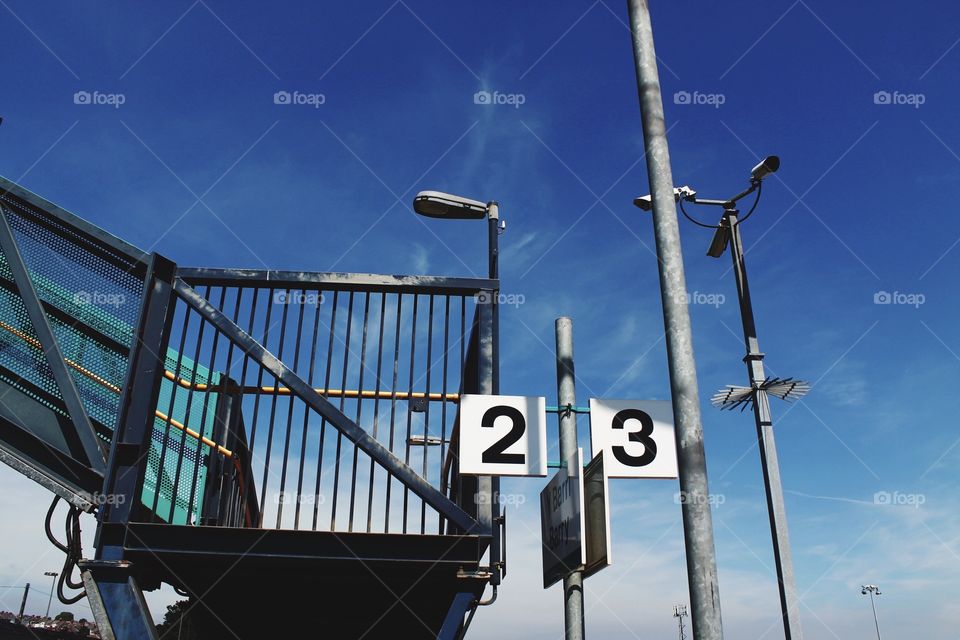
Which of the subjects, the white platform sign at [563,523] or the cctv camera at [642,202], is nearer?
the white platform sign at [563,523]

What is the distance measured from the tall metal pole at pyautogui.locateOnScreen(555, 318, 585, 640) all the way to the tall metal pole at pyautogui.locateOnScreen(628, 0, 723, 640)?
212 centimetres

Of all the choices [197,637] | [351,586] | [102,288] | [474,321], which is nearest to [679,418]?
[474,321]

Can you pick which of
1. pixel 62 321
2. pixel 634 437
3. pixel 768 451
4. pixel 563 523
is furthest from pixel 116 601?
pixel 768 451

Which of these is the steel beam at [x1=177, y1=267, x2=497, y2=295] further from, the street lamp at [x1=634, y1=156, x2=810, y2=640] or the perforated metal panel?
the street lamp at [x1=634, y1=156, x2=810, y2=640]

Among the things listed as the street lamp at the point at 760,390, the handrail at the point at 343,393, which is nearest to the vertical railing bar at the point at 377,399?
the handrail at the point at 343,393

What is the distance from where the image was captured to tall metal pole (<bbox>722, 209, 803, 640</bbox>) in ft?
24.9

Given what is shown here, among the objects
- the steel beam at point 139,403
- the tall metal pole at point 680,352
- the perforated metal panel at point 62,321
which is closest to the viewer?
the tall metal pole at point 680,352

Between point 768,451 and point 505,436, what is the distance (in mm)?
4346

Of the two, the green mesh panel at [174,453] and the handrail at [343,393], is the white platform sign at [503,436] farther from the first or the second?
the green mesh panel at [174,453]

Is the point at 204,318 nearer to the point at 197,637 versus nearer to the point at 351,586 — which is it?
the point at 351,586

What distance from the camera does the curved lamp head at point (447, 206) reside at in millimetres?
8055

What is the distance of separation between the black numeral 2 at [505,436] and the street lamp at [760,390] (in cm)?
360

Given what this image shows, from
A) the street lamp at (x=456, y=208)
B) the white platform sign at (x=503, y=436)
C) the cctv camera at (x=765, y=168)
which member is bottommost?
the white platform sign at (x=503, y=436)

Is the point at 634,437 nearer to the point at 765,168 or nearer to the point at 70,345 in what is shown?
the point at 70,345
